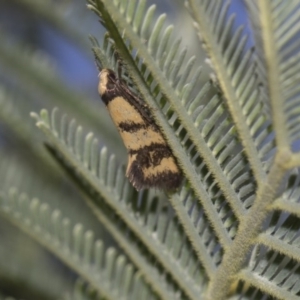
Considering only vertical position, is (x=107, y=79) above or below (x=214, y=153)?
above

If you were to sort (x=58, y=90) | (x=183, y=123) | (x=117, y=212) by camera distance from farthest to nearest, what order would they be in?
(x=58, y=90)
(x=117, y=212)
(x=183, y=123)

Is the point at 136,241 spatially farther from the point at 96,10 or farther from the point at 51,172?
the point at 51,172

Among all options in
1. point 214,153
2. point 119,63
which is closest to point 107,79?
point 119,63

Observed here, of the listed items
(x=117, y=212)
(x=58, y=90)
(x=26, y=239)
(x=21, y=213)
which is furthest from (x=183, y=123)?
(x=26, y=239)

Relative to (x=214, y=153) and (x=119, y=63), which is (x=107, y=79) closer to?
(x=119, y=63)

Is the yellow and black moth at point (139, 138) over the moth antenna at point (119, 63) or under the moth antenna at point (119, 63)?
under

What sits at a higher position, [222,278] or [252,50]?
[252,50]

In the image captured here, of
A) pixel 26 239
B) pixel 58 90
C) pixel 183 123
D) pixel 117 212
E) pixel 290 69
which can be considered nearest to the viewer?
pixel 290 69
